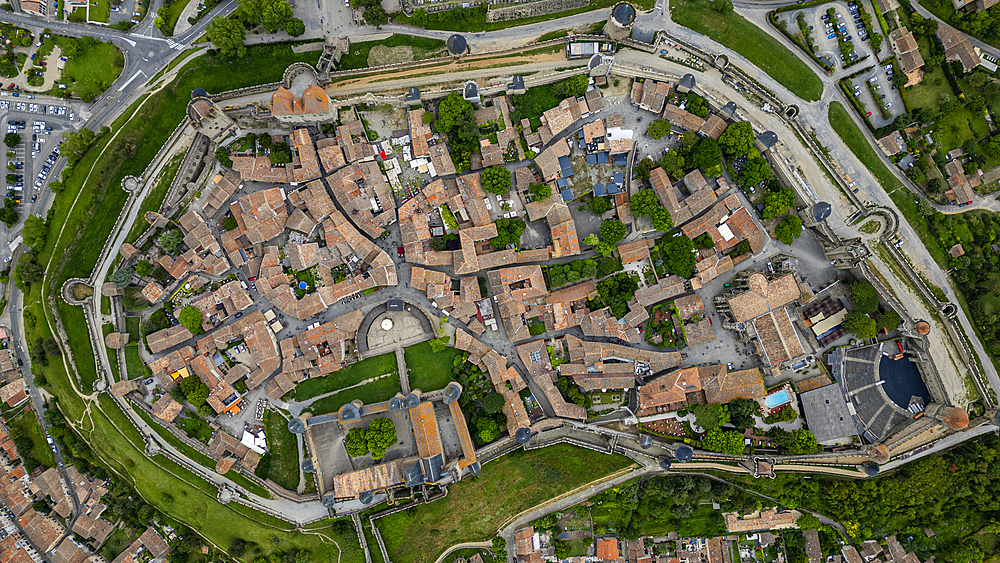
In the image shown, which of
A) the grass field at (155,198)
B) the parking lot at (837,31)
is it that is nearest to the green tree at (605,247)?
the parking lot at (837,31)

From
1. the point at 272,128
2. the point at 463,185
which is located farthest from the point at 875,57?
the point at 272,128

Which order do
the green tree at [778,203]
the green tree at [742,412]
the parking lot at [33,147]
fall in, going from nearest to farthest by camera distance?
1. the green tree at [778,203]
2. the green tree at [742,412]
3. the parking lot at [33,147]

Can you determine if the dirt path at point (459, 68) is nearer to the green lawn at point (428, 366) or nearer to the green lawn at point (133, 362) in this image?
the green lawn at point (428, 366)

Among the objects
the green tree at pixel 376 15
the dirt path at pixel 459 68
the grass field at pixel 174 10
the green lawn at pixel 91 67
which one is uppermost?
the grass field at pixel 174 10

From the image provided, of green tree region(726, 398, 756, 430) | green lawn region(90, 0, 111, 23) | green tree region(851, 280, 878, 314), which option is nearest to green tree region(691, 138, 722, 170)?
green tree region(851, 280, 878, 314)

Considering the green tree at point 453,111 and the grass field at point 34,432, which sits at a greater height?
the green tree at point 453,111

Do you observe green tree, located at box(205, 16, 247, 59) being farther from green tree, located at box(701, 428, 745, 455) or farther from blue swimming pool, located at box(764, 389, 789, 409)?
blue swimming pool, located at box(764, 389, 789, 409)
